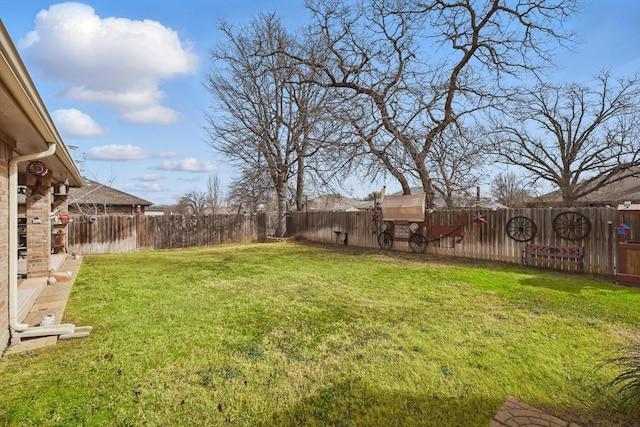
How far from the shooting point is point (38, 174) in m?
5.56

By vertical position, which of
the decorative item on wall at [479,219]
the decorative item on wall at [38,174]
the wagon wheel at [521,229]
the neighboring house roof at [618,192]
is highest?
the neighboring house roof at [618,192]

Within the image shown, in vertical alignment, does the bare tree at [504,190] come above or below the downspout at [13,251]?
above

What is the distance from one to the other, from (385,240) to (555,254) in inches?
199

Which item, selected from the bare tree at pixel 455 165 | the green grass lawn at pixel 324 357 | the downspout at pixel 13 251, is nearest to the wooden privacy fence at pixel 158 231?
the green grass lawn at pixel 324 357

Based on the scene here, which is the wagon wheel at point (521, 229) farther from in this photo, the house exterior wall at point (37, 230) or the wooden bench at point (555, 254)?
the house exterior wall at point (37, 230)

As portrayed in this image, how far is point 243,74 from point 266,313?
14.3m

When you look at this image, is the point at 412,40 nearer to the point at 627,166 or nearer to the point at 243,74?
the point at 243,74

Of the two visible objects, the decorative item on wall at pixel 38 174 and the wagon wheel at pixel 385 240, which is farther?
the wagon wheel at pixel 385 240

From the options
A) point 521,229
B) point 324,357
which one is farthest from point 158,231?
point 521,229

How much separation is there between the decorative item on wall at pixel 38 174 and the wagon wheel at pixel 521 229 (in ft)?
33.7

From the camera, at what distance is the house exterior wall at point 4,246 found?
122 inches

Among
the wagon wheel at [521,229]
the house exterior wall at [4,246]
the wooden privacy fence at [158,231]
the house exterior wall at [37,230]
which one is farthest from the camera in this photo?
the wooden privacy fence at [158,231]

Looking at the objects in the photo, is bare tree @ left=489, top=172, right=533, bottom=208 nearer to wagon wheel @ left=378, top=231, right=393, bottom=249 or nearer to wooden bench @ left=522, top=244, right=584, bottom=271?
wagon wheel @ left=378, top=231, right=393, bottom=249

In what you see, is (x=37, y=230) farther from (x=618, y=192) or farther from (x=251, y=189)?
(x=618, y=192)
